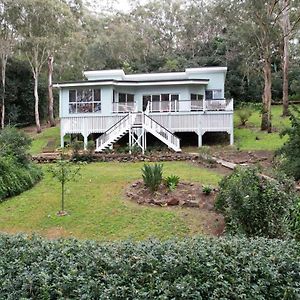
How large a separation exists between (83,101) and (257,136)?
10941mm

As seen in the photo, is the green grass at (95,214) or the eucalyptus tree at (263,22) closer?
the green grass at (95,214)

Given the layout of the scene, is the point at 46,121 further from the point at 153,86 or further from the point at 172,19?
the point at 172,19

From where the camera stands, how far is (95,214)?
33.7 ft

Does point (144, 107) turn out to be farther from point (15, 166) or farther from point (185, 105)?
→ point (15, 166)

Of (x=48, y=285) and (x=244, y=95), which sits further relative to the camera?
(x=244, y=95)

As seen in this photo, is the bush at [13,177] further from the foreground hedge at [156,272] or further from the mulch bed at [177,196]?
the foreground hedge at [156,272]

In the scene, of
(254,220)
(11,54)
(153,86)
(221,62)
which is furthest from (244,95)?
(254,220)

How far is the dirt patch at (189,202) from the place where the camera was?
911 cm

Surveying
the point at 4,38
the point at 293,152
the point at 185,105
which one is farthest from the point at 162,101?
the point at 4,38

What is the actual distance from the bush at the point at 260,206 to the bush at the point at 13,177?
7569 millimetres

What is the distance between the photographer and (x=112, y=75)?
27984mm

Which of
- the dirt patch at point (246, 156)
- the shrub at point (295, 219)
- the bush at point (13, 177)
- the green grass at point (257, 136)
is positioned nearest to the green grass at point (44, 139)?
the bush at point (13, 177)

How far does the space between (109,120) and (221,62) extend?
2049 centimetres

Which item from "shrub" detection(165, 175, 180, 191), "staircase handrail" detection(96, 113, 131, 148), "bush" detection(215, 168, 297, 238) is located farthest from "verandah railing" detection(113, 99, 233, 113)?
"bush" detection(215, 168, 297, 238)
